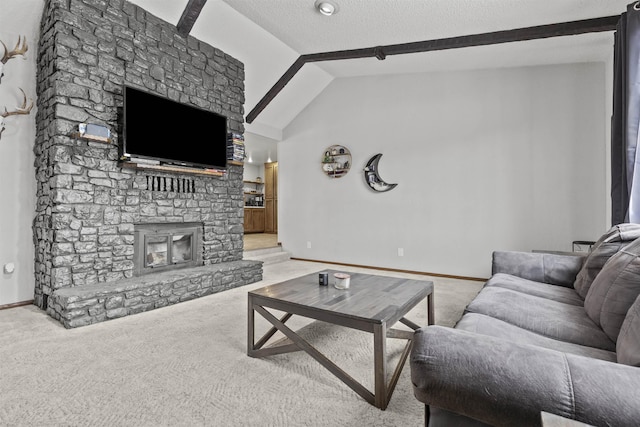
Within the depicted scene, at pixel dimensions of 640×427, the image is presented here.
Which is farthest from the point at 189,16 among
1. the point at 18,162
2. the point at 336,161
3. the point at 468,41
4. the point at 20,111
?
the point at 468,41

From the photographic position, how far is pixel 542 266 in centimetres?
256

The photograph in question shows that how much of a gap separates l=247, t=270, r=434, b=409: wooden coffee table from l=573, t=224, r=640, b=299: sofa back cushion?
0.94 meters

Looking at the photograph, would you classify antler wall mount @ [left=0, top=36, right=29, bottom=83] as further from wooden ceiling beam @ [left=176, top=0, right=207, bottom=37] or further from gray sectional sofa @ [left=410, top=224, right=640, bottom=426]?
gray sectional sofa @ [left=410, top=224, right=640, bottom=426]

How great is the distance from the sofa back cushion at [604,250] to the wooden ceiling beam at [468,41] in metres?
2.21

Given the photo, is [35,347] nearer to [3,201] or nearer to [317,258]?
[3,201]

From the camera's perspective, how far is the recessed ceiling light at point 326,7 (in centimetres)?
340

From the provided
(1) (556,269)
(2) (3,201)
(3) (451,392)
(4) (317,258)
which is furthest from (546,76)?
(2) (3,201)

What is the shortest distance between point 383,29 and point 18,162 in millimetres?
4024

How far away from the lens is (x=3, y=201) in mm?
3160

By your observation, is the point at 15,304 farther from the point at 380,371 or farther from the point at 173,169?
the point at 380,371

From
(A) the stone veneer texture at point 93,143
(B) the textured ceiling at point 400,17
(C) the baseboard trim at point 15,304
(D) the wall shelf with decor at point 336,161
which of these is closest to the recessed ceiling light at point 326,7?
(B) the textured ceiling at point 400,17

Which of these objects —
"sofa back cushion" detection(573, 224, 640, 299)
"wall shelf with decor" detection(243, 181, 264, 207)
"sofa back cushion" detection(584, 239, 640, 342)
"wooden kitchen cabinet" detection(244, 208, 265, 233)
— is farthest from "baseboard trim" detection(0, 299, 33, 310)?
"wall shelf with decor" detection(243, 181, 264, 207)

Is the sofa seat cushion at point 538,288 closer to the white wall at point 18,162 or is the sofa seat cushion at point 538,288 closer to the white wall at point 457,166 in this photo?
the white wall at point 457,166

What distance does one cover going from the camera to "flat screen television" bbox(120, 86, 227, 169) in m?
3.35
